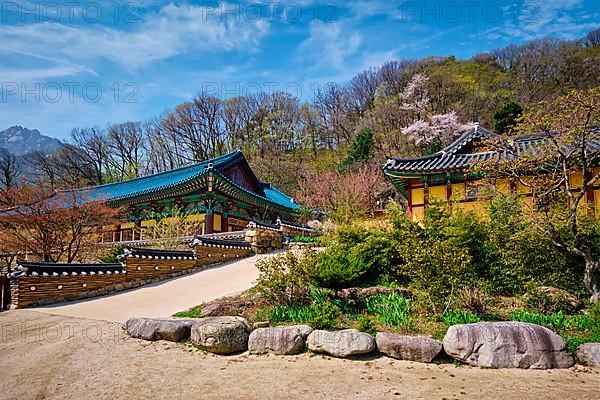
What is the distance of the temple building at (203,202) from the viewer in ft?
54.0

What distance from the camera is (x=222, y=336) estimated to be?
17.1 ft

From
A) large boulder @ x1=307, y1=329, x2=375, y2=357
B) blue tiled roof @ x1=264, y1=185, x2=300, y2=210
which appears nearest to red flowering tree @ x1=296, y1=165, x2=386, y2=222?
blue tiled roof @ x1=264, y1=185, x2=300, y2=210

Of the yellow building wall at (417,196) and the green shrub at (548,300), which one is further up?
the yellow building wall at (417,196)

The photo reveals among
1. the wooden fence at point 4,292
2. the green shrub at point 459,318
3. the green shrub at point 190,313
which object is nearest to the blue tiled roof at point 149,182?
the wooden fence at point 4,292

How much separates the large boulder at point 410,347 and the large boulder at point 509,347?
0.57 feet

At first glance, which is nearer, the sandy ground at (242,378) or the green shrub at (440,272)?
the sandy ground at (242,378)

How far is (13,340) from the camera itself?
6246 millimetres

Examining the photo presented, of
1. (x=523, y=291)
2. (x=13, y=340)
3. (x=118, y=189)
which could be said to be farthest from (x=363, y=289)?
(x=118, y=189)

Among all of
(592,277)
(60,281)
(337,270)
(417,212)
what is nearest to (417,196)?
(417,212)

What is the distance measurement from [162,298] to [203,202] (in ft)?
28.9

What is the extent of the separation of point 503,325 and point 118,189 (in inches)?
949

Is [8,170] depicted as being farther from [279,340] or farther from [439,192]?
[279,340]

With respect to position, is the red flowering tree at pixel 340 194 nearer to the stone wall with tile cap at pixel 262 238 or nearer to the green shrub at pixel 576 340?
the stone wall with tile cap at pixel 262 238

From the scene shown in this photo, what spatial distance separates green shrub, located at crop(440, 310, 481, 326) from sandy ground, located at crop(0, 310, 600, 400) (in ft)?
3.75
